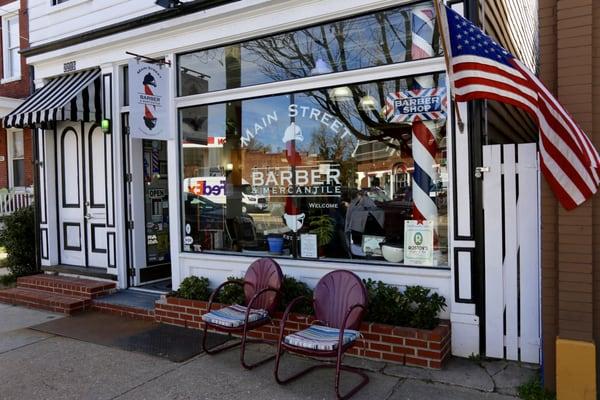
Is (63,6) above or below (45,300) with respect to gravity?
above

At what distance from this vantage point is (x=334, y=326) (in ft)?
14.2

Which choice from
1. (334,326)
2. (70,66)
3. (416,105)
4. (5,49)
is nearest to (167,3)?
(70,66)

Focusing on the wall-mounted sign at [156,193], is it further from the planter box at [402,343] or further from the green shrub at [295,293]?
the planter box at [402,343]

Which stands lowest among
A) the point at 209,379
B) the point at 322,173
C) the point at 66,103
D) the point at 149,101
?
the point at 209,379

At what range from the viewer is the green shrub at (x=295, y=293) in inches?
195

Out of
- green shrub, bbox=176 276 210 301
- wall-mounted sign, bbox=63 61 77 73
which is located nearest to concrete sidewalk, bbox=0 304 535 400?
green shrub, bbox=176 276 210 301

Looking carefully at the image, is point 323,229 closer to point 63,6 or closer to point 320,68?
point 320,68

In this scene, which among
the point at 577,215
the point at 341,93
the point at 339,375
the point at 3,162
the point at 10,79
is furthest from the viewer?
the point at 3,162

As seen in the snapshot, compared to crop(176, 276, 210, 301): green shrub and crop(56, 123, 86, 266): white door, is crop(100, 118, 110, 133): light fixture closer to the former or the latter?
crop(56, 123, 86, 266): white door

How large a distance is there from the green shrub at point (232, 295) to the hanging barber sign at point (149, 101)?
2050mm

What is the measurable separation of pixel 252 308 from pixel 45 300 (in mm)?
3557

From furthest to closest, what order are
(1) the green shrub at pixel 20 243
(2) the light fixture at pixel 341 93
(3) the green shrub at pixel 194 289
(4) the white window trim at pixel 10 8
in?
(4) the white window trim at pixel 10 8 → (1) the green shrub at pixel 20 243 → (3) the green shrub at pixel 194 289 → (2) the light fixture at pixel 341 93

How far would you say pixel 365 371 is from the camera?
4270 mm

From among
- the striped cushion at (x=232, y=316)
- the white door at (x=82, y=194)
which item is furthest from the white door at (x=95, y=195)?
the striped cushion at (x=232, y=316)
